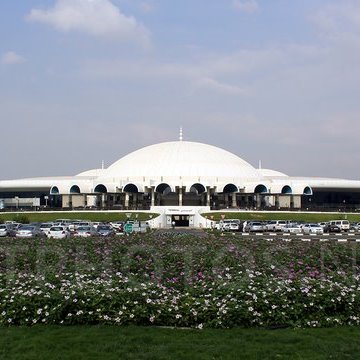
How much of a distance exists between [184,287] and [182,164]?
217 ft

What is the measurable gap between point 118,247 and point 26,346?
7.01m

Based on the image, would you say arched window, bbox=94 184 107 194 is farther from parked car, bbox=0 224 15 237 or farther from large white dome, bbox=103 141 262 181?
parked car, bbox=0 224 15 237

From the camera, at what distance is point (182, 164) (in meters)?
76.9

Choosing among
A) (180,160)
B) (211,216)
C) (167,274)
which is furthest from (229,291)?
A: (180,160)

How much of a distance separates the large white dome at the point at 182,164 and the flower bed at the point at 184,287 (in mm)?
60686

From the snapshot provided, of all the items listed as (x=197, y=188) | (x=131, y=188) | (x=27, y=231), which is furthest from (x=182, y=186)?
(x=27, y=231)

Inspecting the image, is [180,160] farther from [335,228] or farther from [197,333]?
[197,333]

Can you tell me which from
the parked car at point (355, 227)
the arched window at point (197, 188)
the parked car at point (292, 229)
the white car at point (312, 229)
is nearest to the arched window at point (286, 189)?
the arched window at point (197, 188)

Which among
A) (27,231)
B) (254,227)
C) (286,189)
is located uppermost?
(286,189)

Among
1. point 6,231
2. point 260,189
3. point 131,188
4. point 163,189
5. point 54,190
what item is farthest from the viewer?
point 54,190

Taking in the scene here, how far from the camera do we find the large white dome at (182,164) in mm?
75438

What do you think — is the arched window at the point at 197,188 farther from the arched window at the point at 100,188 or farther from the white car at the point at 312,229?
the white car at the point at 312,229

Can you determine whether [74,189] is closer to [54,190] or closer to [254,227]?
[54,190]

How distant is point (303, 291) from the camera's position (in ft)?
32.4
